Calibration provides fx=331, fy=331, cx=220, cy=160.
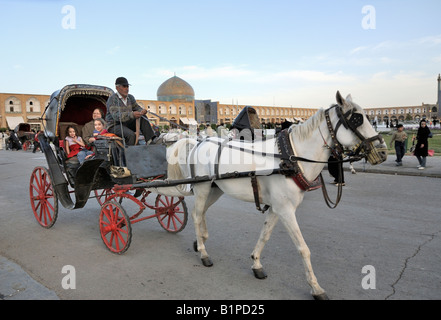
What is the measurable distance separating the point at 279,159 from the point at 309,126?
425 mm

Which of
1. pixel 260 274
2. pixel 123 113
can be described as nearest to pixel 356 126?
pixel 260 274

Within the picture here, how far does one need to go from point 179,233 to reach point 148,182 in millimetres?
1098

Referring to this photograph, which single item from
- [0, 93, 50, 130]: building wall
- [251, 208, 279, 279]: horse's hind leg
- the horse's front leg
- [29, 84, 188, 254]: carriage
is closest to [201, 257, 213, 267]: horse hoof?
[251, 208, 279, 279]: horse's hind leg

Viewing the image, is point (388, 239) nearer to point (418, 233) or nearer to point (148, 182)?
point (418, 233)

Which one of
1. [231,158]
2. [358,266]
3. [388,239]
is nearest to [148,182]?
[231,158]

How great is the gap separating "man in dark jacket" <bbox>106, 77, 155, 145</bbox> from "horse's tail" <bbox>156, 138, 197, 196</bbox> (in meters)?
0.64

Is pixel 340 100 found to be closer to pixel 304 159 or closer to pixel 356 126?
pixel 356 126

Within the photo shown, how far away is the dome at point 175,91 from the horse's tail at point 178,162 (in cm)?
7190

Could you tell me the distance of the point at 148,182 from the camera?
14.5 ft

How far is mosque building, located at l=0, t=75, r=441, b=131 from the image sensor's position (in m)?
51.8

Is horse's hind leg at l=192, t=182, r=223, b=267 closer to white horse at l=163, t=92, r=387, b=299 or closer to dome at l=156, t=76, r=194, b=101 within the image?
white horse at l=163, t=92, r=387, b=299

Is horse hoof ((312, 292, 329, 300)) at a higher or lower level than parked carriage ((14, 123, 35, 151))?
lower

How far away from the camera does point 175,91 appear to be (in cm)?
7506

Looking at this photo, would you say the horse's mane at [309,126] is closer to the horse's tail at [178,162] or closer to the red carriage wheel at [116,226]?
the horse's tail at [178,162]
